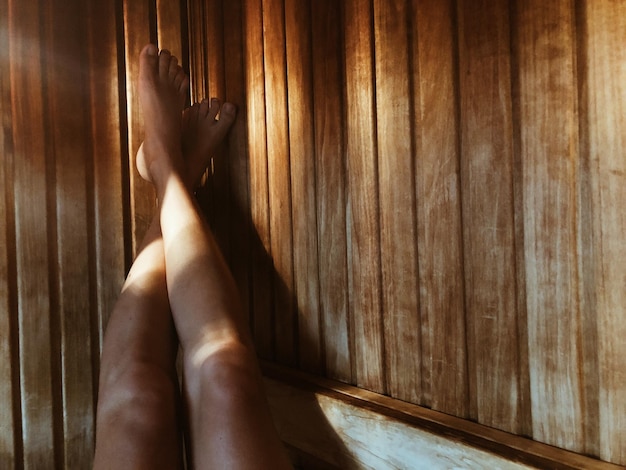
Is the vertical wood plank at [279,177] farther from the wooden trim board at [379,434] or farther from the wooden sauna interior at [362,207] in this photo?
the wooden trim board at [379,434]

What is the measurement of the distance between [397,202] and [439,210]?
3.7 inches

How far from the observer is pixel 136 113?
125 cm

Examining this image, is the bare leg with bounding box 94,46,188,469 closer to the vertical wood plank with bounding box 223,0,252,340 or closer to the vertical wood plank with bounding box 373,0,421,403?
the vertical wood plank with bounding box 223,0,252,340

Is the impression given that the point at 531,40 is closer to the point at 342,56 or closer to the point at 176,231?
the point at 342,56

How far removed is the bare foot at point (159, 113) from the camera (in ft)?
3.79

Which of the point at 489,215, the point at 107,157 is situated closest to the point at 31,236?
the point at 107,157

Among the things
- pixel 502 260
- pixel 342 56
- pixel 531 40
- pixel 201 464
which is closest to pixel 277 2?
pixel 342 56

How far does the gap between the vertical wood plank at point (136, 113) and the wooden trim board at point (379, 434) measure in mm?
499

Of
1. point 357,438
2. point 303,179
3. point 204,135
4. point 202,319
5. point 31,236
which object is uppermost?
point 204,135

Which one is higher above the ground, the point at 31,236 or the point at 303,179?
the point at 303,179

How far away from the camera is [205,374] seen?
0.82 m

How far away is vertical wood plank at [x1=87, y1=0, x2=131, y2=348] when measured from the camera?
1195 mm

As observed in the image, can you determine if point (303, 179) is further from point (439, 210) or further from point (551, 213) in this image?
point (551, 213)

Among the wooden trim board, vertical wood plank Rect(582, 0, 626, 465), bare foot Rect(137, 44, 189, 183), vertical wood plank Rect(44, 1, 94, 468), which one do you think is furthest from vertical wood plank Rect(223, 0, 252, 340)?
vertical wood plank Rect(582, 0, 626, 465)
